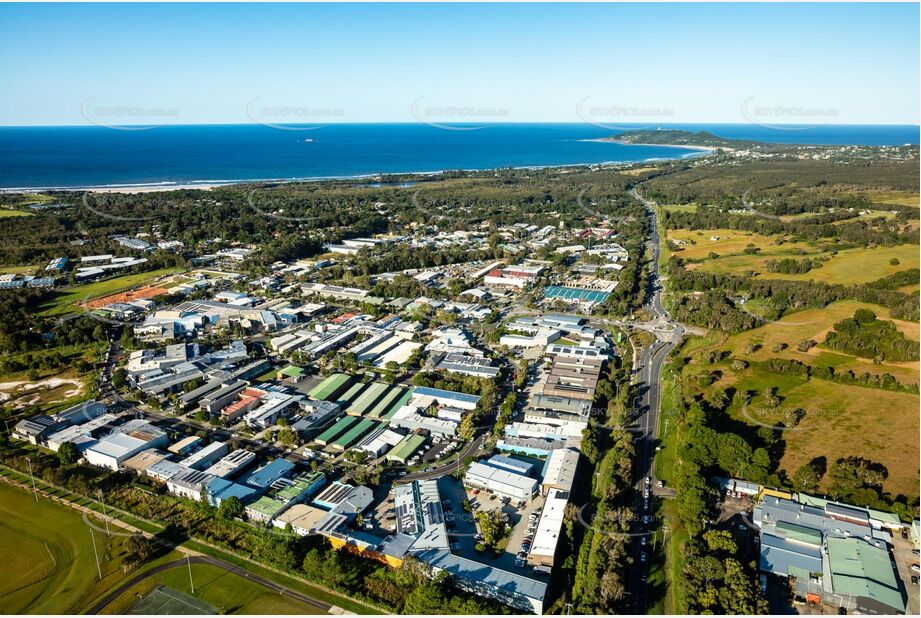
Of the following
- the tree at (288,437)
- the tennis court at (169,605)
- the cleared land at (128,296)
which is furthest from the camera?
the cleared land at (128,296)

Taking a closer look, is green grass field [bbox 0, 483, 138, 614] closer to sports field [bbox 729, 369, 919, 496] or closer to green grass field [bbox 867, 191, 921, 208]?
sports field [bbox 729, 369, 919, 496]

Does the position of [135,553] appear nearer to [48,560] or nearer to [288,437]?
[48,560]

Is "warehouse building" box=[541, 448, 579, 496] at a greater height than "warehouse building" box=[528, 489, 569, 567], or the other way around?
"warehouse building" box=[541, 448, 579, 496]

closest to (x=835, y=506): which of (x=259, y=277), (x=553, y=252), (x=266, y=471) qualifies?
(x=266, y=471)

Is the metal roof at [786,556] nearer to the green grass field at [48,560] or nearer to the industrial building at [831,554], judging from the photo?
the industrial building at [831,554]

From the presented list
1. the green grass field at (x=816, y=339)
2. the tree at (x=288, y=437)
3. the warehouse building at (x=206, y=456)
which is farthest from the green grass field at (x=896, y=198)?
the warehouse building at (x=206, y=456)

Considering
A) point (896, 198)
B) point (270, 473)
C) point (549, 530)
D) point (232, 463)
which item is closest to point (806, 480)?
point (549, 530)

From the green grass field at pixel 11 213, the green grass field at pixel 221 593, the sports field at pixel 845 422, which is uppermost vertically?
the green grass field at pixel 11 213

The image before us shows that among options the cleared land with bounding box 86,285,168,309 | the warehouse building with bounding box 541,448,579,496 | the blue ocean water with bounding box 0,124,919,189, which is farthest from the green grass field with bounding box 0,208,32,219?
the warehouse building with bounding box 541,448,579,496
